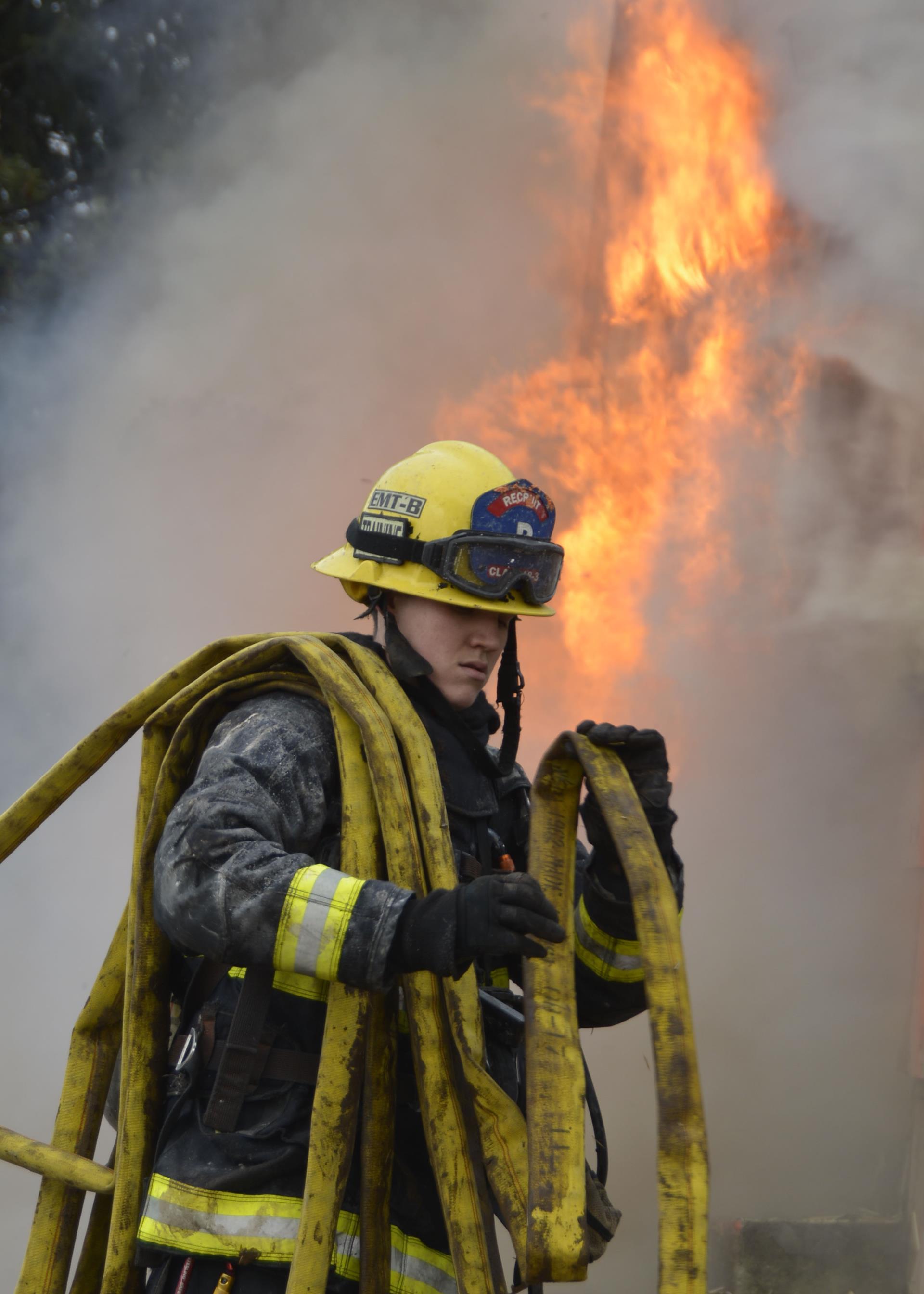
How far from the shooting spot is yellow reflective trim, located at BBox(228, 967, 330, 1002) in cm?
233

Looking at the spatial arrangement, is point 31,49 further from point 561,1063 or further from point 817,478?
point 561,1063

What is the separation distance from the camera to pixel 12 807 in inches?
114

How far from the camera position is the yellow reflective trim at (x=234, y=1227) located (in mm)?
2271

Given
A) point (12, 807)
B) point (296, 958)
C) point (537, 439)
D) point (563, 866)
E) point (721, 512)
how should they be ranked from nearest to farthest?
1. point (296, 958)
2. point (563, 866)
3. point (12, 807)
4. point (721, 512)
5. point (537, 439)

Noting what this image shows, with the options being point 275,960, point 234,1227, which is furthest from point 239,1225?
point 275,960

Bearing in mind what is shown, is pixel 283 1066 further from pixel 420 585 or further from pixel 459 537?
pixel 459 537

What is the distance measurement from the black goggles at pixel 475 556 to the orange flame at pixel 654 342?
5.18 meters

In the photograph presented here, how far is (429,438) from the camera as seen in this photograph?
341 inches

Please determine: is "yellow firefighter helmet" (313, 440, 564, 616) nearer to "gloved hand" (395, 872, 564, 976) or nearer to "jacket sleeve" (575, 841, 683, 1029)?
"jacket sleeve" (575, 841, 683, 1029)

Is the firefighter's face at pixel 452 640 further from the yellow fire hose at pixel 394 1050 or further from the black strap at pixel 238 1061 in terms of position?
the black strap at pixel 238 1061

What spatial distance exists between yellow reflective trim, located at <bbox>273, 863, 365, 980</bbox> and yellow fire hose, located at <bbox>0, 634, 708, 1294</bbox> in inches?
7.8

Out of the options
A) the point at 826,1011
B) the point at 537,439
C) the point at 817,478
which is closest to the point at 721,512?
the point at 817,478

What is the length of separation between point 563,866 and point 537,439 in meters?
6.21

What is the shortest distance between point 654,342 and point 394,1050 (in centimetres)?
656
